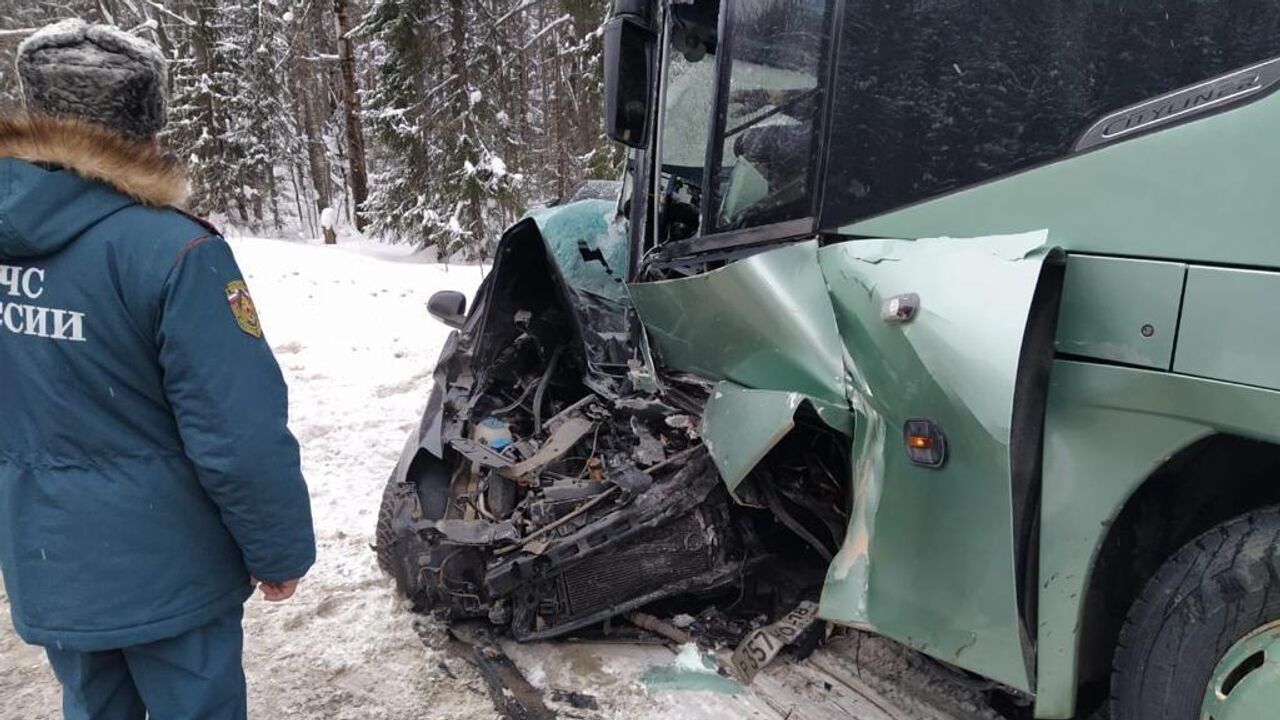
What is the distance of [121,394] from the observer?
1.60m

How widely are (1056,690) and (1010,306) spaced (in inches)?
35.5

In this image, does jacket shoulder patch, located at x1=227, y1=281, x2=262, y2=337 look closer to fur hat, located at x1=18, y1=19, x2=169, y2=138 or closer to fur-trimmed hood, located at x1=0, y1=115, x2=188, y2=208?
fur-trimmed hood, located at x1=0, y1=115, x2=188, y2=208

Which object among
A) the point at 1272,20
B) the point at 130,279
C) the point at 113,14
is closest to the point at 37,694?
the point at 130,279

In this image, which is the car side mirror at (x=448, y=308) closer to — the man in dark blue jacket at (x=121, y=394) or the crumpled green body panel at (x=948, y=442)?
the man in dark blue jacket at (x=121, y=394)

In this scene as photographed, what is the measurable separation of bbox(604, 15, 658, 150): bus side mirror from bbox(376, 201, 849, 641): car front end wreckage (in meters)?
0.69

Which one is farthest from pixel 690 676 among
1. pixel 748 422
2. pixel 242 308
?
pixel 242 308

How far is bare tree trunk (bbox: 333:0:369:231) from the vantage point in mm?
15508

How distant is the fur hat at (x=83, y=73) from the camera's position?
1533 mm

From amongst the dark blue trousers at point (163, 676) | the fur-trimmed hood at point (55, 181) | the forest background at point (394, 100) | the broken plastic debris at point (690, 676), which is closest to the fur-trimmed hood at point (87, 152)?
the fur-trimmed hood at point (55, 181)

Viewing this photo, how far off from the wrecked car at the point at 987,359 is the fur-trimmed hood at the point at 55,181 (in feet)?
5.44

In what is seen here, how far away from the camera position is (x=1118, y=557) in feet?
5.92

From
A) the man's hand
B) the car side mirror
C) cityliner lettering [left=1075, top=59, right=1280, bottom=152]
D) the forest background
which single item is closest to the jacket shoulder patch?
the man's hand

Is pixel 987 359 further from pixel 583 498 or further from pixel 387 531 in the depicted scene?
pixel 387 531

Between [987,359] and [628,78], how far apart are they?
6.85 ft
